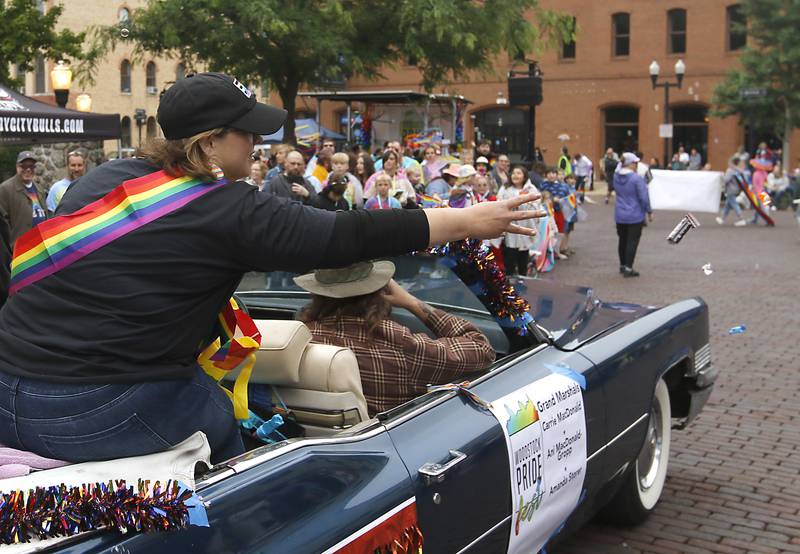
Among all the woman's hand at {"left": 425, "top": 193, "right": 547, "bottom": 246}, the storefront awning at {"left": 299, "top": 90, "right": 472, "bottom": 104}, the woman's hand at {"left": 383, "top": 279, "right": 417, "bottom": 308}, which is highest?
the storefront awning at {"left": 299, "top": 90, "right": 472, "bottom": 104}

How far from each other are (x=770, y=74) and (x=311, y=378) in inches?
1454

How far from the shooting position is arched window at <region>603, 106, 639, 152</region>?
144ft

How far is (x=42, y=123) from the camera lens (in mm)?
11422

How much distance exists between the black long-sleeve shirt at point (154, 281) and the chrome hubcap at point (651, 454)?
2.76 metres

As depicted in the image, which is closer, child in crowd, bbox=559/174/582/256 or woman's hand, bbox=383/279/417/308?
woman's hand, bbox=383/279/417/308

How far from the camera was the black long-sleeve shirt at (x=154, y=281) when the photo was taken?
229 cm

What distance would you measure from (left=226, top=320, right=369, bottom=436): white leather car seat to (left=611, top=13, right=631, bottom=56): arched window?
43041 millimetres

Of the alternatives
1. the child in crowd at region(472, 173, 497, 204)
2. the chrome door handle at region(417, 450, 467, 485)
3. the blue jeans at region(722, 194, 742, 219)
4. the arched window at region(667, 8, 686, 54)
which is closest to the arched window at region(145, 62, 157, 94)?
the arched window at region(667, 8, 686, 54)

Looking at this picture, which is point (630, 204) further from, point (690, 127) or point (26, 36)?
point (690, 127)

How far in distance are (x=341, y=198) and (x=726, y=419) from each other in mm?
5004

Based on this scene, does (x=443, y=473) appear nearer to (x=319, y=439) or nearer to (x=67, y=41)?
(x=319, y=439)

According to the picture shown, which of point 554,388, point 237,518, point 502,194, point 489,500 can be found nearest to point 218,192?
point 237,518

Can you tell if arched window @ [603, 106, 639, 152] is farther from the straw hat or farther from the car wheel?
the straw hat

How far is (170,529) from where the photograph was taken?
6.89ft
